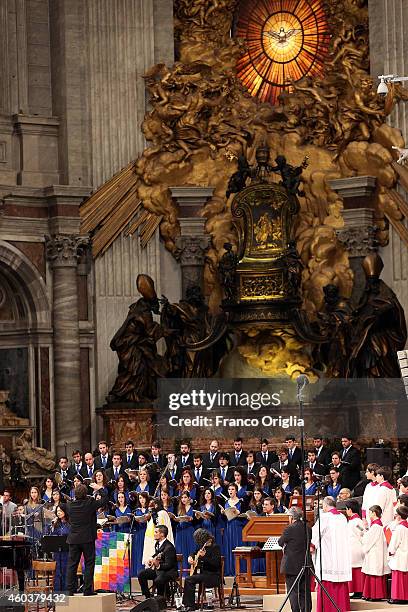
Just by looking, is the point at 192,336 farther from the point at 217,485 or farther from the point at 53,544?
the point at 53,544

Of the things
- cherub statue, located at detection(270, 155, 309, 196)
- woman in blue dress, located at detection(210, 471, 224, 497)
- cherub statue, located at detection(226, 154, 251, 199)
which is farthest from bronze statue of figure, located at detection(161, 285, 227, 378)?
woman in blue dress, located at detection(210, 471, 224, 497)

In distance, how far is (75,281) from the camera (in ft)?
95.0

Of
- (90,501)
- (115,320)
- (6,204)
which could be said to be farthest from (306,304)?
(90,501)

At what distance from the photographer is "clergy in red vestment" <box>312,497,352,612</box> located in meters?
19.0

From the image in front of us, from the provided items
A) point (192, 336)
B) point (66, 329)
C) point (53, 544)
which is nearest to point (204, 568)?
point (53, 544)

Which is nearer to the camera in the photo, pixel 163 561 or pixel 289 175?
pixel 163 561

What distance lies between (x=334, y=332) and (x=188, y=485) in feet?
20.0

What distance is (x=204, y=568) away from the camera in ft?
64.3

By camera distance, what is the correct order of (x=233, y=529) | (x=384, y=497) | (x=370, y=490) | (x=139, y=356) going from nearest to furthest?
Answer: (x=384, y=497)
(x=370, y=490)
(x=233, y=529)
(x=139, y=356)

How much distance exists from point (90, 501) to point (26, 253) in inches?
371

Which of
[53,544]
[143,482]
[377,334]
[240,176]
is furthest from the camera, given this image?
[240,176]

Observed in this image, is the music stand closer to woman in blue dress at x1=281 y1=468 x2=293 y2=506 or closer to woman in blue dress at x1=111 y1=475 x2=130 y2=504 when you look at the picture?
woman in blue dress at x1=111 y1=475 x2=130 y2=504

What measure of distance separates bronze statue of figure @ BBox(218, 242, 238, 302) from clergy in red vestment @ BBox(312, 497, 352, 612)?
927 cm

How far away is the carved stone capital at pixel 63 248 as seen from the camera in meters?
28.7
